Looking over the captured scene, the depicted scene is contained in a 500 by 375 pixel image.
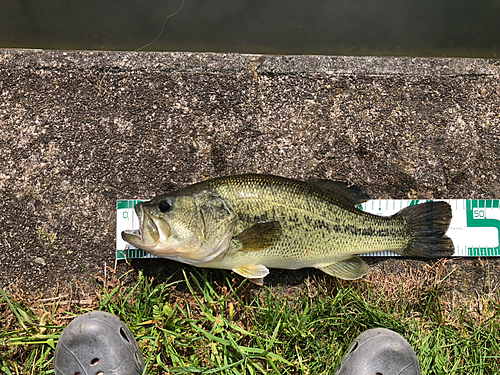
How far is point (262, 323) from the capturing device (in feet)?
10.8

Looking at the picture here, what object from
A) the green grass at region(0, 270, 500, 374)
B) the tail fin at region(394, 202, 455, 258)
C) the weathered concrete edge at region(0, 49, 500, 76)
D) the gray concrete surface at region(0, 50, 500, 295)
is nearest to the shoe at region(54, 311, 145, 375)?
the green grass at region(0, 270, 500, 374)

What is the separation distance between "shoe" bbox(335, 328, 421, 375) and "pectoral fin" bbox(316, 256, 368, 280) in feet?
1.89

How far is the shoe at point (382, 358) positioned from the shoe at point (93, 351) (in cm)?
189

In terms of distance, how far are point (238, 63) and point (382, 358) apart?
304 centimetres

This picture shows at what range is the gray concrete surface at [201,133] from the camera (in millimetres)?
3377

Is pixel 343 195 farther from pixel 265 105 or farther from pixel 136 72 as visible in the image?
pixel 136 72

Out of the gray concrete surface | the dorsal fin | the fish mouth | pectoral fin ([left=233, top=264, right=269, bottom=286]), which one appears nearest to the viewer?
the fish mouth

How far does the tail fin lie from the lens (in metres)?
3.21

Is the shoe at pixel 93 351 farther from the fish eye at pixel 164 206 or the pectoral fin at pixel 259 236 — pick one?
the pectoral fin at pixel 259 236

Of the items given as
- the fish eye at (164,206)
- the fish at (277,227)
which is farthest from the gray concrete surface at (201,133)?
the fish eye at (164,206)

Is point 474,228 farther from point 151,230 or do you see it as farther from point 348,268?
point 151,230

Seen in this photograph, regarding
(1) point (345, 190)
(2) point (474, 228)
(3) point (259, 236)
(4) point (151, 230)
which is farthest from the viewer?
(2) point (474, 228)

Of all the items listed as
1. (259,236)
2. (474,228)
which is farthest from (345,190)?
(474,228)

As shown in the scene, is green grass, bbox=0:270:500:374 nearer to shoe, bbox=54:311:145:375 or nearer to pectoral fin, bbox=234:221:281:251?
shoe, bbox=54:311:145:375
